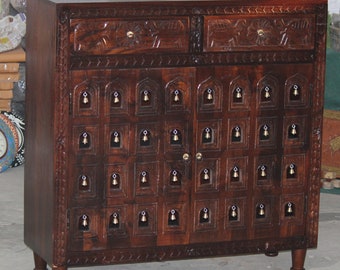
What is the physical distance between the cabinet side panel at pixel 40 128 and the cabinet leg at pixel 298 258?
114 cm

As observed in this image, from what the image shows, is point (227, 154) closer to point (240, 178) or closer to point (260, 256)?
point (240, 178)

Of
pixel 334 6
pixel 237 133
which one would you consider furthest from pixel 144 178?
pixel 334 6

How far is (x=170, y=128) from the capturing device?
Answer: 15.4 feet

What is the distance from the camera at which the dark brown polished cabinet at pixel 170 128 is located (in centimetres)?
454

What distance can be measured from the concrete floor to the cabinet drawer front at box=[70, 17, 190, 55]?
1197mm

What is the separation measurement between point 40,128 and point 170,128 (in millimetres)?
545

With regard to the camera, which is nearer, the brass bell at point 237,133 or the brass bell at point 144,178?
the brass bell at point 144,178

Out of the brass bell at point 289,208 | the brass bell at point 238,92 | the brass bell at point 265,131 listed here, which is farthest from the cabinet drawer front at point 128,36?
the brass bell at point 289,208

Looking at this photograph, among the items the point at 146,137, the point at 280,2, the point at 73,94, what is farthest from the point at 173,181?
the point at 280,2

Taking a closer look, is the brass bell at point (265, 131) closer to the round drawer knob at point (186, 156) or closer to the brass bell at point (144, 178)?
the round drawer knob at point (186, 156)

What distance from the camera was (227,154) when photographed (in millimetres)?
4824

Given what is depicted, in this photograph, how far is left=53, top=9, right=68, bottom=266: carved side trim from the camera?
14.6ft

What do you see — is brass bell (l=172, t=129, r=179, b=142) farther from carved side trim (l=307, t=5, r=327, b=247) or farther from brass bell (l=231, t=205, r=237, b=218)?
carved side trim (l=307, t=5, r=327, b=247)

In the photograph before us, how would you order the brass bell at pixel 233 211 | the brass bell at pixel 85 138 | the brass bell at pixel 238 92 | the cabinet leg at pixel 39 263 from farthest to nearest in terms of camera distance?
the cabinet leg at pixel 39 263 < the brass bell at pixel 233 211 < the brass bell at pixel 238 92 < the brass bell at pixel 85 138
